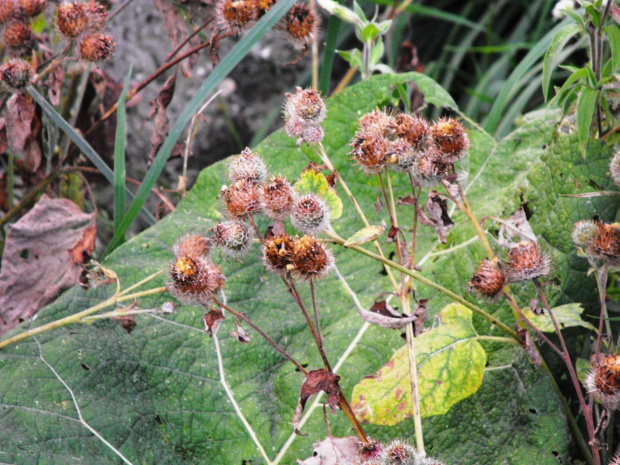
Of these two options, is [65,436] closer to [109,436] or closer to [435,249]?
[109,436]

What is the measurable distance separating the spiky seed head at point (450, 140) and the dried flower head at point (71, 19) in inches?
36.5

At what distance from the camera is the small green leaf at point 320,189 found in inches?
43.2

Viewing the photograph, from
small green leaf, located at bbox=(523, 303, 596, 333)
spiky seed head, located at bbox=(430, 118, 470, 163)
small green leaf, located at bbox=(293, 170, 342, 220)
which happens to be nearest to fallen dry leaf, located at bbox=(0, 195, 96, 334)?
small green leaf, located at bbox=(293, 170, 342, 220)

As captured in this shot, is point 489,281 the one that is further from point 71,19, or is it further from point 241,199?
point 71,19

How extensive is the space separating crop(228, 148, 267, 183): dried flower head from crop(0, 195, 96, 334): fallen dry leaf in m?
0.63

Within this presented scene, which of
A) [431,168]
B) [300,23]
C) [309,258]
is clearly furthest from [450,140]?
[300,23]

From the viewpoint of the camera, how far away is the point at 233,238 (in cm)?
100

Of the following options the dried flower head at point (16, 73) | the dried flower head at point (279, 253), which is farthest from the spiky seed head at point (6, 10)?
the dried flower head at point (279, 253)

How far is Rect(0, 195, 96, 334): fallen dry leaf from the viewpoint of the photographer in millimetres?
1523

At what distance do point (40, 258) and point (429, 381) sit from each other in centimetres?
109

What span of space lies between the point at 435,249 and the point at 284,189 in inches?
24.5

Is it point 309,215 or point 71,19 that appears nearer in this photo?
point 309,215

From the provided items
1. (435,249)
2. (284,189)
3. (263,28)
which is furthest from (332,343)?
(263,28)

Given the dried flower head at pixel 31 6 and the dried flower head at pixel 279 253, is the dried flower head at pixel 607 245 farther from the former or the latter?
the dried flower head at pixel 31 6
